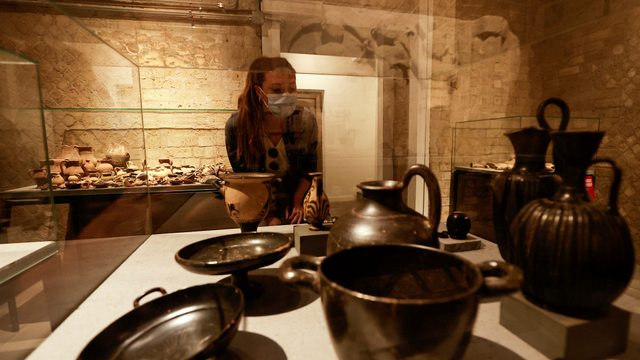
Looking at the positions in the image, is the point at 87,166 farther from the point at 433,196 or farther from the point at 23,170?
the point at 433,196

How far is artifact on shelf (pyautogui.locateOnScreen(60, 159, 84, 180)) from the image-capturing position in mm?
1661

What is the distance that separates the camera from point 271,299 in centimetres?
85

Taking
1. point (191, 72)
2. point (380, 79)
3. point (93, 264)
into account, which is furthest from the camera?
point (191, 72)

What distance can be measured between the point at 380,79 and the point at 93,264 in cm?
172

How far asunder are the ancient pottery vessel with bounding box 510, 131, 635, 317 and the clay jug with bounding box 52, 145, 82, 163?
7.08 ft

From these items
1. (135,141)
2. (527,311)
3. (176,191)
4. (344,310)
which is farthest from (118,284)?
(527,311)

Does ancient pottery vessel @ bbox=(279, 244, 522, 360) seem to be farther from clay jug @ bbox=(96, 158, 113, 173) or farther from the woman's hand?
clay jug @ bbox=(96, 158, 113, 173)

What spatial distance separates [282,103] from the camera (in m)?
1.59

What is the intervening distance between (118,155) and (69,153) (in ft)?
1.19

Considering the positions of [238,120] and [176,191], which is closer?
[238,120]

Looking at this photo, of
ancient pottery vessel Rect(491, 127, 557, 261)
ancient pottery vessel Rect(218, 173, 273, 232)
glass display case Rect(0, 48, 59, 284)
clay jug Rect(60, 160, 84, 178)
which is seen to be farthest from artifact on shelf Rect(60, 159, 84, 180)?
ancient pottery vessel Rect(491, 127, 557, 261)

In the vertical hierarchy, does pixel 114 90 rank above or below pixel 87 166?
above

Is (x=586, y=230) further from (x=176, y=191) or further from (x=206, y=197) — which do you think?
(x=176, y=191)

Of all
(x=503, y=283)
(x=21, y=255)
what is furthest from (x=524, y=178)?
(x=21, y=255)
